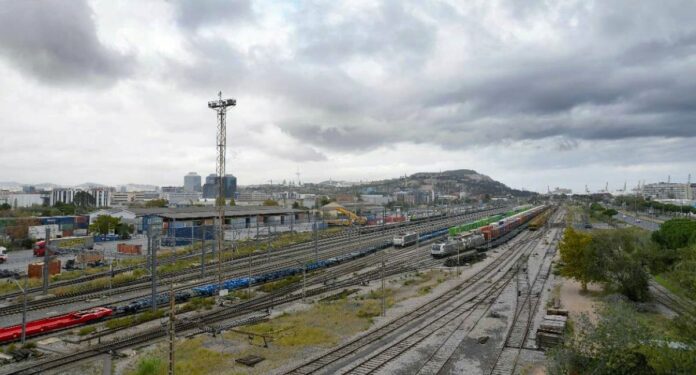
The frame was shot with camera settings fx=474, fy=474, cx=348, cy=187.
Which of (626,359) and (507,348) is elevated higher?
(626,359)

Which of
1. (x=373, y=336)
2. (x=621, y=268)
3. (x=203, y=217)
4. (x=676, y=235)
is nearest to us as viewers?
(x=373, y=336)

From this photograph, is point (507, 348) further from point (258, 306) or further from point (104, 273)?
point (104, 273)

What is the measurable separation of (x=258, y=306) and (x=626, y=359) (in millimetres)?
19687

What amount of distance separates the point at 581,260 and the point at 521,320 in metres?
10.3

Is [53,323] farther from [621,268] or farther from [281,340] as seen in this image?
[621,268]

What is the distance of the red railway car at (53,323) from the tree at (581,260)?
2909cm

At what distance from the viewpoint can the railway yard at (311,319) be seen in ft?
59.5

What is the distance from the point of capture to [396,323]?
24000mm

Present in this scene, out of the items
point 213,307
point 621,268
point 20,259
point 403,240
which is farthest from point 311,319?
point 20,259

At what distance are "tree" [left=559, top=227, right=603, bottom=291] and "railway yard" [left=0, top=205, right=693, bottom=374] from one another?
7.62 ft

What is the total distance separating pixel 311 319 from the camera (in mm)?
24844

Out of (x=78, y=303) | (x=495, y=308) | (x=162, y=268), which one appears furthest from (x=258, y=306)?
(x=162, y=268)

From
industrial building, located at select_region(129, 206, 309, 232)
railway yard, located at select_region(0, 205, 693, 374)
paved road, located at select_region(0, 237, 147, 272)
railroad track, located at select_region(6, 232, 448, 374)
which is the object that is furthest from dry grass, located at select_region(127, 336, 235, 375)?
industrial building, located at select_region(129, 206, 309, 232)

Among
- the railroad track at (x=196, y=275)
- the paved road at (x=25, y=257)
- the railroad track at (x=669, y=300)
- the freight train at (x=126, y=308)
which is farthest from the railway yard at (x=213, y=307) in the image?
the railroad track at (x=669, y=300)
